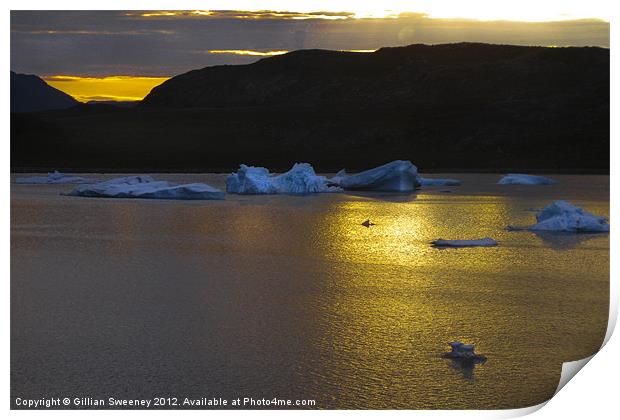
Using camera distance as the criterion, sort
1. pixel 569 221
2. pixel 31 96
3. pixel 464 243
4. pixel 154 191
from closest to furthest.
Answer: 1. pixel 464 243
2. pixel 569 221
3. pixel 31 96
4. pixel 154 191

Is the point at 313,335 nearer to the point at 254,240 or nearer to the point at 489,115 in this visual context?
the point at 254,240

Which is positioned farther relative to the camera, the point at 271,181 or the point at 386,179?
the point at 386,179

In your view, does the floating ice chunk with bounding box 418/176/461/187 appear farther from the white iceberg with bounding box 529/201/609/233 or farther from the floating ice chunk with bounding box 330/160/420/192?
the white iceberg with bounding box 529/201/609/233

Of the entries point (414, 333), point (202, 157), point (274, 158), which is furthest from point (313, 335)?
point (274, 158)

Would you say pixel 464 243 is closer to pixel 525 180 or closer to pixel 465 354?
pixel 465 354

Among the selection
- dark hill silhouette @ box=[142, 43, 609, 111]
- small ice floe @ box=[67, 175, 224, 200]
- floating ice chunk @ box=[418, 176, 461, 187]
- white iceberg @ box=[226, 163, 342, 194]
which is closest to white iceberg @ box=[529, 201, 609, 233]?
small ice floe @ box=[67, 175, 224, 200]

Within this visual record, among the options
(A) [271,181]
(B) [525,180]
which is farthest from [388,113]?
(A) [271,181]

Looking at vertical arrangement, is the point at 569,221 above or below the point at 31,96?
below
